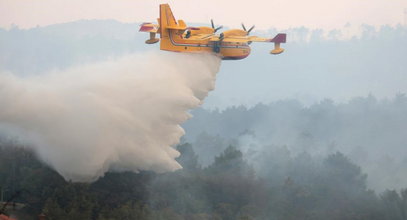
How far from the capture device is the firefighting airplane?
38156 mm

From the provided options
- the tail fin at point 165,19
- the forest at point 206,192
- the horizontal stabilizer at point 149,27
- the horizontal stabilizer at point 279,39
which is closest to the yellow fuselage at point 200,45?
the tail fin at point 165,19

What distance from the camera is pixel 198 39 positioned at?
38750 mm

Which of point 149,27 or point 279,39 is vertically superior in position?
point 149,27

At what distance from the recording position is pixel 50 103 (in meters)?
33.7

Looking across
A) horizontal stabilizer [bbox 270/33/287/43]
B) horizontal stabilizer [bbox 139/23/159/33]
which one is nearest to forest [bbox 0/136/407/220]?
horizontal stabilizer [bbox 139/23/159/33]

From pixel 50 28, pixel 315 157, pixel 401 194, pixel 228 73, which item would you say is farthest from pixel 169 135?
pixel 228 73

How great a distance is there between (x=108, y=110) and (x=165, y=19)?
17.6 ft

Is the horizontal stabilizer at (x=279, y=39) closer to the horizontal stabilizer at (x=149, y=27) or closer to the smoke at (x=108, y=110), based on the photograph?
the smoke at (x=108, y=110)

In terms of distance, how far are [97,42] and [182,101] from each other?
65.9 m

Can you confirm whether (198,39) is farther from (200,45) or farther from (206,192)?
(206,192)

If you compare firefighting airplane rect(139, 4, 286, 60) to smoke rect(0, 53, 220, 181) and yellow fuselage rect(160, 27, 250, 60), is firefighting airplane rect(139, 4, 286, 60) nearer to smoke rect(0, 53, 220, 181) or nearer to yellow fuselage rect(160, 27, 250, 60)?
yellow fuselage rect(160, 27, 250, 60)

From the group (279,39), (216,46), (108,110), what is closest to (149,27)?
(216,46)

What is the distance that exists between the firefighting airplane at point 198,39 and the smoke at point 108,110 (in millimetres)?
497

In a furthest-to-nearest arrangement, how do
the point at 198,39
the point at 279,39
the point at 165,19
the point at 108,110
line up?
the point at 279,39 < the point at 198,39 < the point at 165,19 < the point at 108,110
